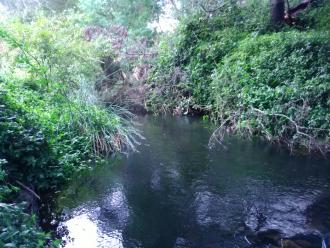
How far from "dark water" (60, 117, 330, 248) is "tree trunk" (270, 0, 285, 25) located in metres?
6.10

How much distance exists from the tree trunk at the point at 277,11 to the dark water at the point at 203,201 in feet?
20.0

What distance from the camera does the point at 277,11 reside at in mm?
12430

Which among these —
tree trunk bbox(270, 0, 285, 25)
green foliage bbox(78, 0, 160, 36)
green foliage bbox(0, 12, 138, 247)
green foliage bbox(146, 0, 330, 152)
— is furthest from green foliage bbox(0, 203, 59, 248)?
green foliage bbox(78, 0, 160, 36)

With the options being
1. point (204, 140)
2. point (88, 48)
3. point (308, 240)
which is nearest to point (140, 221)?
point (308, 240)

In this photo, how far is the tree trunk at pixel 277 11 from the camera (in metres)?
12.4

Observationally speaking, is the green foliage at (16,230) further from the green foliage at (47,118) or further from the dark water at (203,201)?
the dark water at (203,201)

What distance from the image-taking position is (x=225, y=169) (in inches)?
278

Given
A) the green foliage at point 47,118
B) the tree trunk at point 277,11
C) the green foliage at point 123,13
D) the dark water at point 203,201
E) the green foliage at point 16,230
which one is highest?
the green foliage at point 123,13

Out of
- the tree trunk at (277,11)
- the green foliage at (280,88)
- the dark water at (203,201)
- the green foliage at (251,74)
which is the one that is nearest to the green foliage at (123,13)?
the green foliage at (251,74)

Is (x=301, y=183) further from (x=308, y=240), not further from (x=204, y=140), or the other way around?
(x=204, y=140)

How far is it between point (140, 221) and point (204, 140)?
4489 mm

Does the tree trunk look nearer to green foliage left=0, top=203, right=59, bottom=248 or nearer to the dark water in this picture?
the dark water

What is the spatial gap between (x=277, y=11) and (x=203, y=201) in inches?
362

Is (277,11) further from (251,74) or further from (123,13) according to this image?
(123,13)
